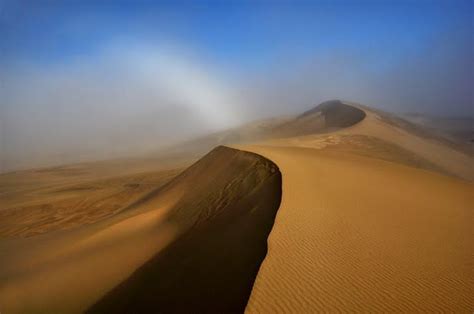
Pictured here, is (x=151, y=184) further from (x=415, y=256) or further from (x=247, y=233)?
(x=415, y=256)

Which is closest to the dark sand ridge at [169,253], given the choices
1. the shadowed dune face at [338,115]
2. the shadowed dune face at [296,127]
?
the shadowed dune face at [296,127]

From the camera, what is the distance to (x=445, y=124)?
5031 centimetres

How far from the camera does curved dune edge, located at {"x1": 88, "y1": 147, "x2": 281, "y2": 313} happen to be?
4.50m

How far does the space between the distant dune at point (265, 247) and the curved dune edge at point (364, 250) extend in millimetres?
20

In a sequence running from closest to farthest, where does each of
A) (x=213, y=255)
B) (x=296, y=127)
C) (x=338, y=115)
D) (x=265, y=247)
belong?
1. (x=265, y=247)
2. (x=213, y=255)
3. (x=338, y=115)
4. (x=296, y=127)

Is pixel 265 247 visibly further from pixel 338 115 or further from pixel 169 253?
pixel 338 115

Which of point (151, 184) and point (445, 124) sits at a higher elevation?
point (151, 184)

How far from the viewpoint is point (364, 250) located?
5059 millimetres

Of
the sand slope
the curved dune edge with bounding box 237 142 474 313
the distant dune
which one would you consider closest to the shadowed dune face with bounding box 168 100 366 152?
the distant dune

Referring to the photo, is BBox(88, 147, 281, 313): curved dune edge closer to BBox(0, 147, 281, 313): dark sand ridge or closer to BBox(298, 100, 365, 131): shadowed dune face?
BBox(0, 147, 281, 313): dark sand ridge

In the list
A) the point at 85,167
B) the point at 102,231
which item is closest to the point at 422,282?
the point at 102,231

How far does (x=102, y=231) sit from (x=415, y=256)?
27.7 feet

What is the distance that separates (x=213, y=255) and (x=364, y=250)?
238cm

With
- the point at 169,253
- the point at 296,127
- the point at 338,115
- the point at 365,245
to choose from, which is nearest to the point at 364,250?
the point at 365,245
